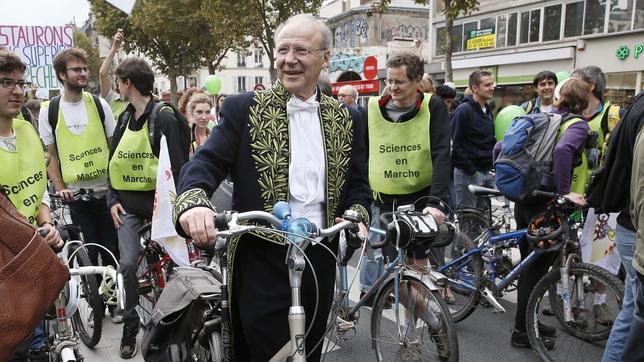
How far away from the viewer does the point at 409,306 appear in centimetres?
299

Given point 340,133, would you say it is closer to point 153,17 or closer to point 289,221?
point 289,221

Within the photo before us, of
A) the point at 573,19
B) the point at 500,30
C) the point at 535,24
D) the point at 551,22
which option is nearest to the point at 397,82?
the point at 573,19

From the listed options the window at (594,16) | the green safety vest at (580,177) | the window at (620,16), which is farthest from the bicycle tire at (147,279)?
the window at (594,16)

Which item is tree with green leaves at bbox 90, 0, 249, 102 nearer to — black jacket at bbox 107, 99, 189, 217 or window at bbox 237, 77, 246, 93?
black jacket at bbox 107, 99, 189, 217

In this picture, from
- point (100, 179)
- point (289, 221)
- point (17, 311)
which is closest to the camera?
point (17, 311)

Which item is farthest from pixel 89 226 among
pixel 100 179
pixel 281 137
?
pixel 281 137

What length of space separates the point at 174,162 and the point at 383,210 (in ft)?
5.30

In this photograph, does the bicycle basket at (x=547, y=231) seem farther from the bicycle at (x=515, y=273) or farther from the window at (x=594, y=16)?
the window at (x=594, y=16)

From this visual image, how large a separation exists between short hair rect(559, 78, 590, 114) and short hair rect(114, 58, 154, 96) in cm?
299

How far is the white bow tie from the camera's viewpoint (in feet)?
7.66

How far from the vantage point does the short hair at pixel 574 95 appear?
148 inches

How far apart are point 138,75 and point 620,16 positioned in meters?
19.4

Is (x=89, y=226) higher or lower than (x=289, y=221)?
lower

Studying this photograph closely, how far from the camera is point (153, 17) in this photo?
2806 centimetres
